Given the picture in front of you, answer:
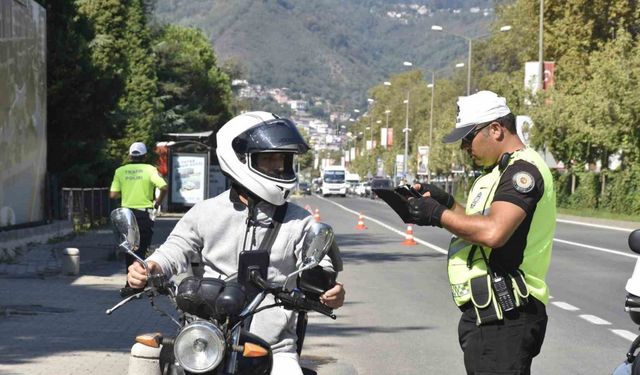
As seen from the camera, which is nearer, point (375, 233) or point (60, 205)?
point (60, 205)

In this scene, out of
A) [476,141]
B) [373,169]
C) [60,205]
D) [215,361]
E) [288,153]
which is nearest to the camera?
[215,361]

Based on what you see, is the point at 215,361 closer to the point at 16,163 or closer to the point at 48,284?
the point at 48,284

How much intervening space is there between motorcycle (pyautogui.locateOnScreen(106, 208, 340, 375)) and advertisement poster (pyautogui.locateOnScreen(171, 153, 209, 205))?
131ft

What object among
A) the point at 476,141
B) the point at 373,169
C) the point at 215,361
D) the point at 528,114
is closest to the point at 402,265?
the point at 476,141

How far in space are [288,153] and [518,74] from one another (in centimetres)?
7805

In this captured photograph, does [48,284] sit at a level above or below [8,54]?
below

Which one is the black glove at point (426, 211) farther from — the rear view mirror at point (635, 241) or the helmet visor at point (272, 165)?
the rear view mirror at point (635, 241)

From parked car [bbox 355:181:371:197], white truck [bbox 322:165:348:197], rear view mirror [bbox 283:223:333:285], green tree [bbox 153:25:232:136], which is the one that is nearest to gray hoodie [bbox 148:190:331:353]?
rear view mirror [bbox 283:223:333:285]

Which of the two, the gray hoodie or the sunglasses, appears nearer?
the gray hoodie

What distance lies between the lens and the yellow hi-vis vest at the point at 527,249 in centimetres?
559

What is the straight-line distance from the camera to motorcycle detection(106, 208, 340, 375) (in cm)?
422

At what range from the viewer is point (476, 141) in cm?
571

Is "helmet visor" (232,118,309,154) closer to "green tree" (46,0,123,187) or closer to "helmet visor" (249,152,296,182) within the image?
"helmet visor" (249,152,296,182)

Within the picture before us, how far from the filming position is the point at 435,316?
1504 centimetres
